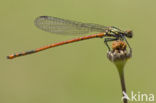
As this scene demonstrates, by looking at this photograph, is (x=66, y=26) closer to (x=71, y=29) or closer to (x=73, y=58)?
(x=71, y=29)

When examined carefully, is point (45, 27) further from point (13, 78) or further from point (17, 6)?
point (17, 6)

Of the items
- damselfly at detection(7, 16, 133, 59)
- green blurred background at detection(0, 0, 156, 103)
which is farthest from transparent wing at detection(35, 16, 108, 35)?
green blurred background at detection(0, 0, 156, 103)

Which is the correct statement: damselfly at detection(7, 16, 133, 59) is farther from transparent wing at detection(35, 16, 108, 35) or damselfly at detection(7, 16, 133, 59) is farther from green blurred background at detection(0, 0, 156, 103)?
green blurred background at detection(0, 0, 156, 103)

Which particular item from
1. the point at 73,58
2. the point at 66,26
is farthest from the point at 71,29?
the point at 73,58

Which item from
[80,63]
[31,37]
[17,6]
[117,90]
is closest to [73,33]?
[117,90]

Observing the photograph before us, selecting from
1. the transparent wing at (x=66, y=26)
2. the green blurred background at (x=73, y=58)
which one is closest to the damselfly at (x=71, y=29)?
the transparent wing at (x=66, y=26)

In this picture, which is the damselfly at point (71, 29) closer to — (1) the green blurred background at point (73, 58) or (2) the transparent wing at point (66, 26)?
(2) the transparent wing at point (66, 26)
